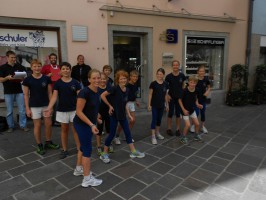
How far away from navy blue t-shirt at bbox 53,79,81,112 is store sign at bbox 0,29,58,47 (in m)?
2.99

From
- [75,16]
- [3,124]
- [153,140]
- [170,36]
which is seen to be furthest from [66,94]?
[170,36]

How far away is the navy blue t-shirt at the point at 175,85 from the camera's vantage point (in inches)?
212

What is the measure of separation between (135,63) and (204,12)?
3187mm

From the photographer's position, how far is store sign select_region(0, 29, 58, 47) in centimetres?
598

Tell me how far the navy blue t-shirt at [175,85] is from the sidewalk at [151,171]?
0.98m

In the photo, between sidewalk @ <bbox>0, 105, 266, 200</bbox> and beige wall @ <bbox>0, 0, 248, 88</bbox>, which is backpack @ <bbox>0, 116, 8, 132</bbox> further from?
beige wall @ <bbox>0, 0, 248, 88</bbox>

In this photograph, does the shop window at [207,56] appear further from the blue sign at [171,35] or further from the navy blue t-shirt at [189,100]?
the navy blue t-shirt at [189,100]

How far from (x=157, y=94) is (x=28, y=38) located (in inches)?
147

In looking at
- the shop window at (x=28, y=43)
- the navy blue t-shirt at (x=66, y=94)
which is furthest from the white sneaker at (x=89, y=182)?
the shop window at (x=28, y=43)

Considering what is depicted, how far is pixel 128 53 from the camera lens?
813cm

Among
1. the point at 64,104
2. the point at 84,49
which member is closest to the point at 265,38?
the point at 84,49

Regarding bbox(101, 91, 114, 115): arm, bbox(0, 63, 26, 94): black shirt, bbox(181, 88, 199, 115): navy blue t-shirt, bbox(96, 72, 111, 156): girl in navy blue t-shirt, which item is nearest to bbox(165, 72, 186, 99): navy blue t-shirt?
bbox(181, 88, 199, 115): navy blue t-shirt

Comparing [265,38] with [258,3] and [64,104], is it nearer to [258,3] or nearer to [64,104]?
[258,3]

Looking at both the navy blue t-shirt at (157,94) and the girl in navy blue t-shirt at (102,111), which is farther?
the navy blue t-shirt at (157,94)
